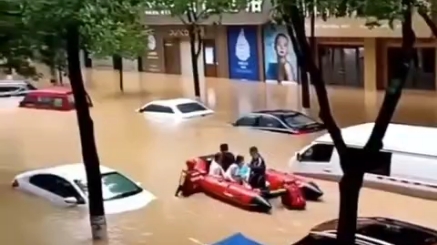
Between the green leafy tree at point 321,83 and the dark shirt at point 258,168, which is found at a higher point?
the green leafy tree at point 321,83

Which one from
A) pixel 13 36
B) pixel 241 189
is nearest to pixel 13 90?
pixel 241 189

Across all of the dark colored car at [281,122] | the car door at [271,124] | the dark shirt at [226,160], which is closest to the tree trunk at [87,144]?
the dark shirt at [226,160]

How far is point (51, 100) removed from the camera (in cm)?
3478

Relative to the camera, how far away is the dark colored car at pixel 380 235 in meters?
11.6

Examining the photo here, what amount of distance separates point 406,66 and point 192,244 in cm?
614

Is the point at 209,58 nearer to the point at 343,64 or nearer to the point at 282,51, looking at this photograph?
the point at 282,51

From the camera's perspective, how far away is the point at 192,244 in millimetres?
14648

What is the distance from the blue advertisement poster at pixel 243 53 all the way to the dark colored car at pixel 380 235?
105 feet

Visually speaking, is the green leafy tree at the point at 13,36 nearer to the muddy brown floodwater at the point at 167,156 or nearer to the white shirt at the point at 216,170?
the muddy brown floodwater at the point at 167,156

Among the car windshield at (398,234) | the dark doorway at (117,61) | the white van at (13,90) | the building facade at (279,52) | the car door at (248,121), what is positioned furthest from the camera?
the white van at (13,90)

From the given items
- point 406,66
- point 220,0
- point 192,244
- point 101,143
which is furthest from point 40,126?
point 406,66

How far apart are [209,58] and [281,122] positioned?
21942 millimetres

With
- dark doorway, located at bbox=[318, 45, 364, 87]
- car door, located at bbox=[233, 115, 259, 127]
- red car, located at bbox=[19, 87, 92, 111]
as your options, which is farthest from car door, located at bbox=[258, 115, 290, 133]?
dark doorway, located at bbox=[318, 45, 364, 87]

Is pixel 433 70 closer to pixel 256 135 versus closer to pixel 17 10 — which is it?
pixel 256 135
